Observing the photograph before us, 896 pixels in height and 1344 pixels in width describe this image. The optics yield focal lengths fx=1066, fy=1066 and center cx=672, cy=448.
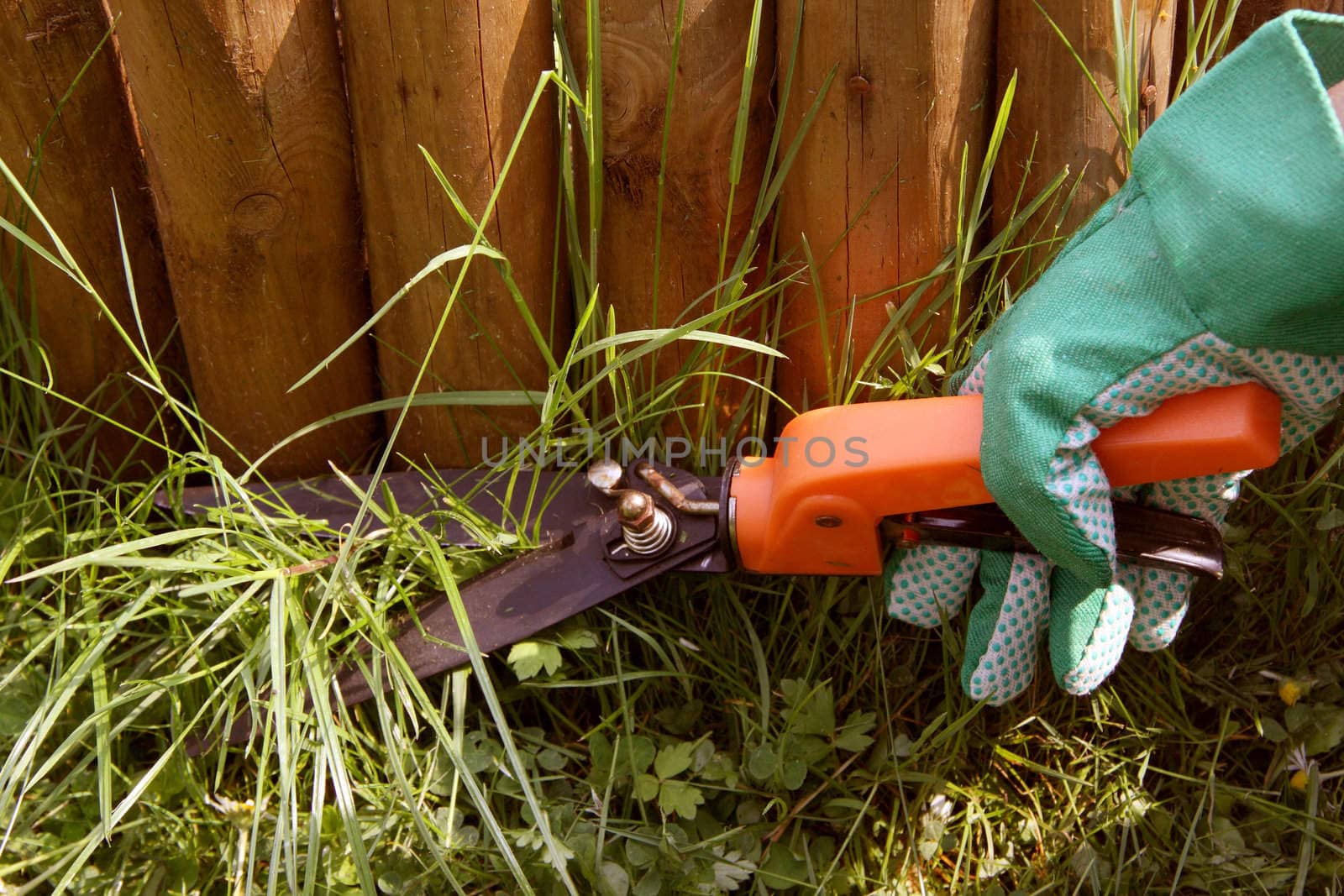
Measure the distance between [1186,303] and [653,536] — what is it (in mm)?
612

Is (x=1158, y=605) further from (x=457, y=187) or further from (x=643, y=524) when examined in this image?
(x=457, y=187)

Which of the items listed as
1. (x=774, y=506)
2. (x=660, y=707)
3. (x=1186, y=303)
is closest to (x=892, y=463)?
(x=774, y=506)

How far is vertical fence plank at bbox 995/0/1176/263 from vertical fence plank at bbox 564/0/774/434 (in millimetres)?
298

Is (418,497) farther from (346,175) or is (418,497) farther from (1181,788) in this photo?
(1181,788)

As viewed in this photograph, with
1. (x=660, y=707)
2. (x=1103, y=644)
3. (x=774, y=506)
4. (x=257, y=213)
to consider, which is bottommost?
(x=660, y=707)

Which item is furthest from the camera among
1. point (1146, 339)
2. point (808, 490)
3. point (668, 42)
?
point (668, 42)

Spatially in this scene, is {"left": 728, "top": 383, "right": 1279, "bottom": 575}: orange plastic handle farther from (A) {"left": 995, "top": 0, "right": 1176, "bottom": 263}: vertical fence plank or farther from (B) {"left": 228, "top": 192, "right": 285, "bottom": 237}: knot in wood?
(B) {"left": 228, "top": 192, "right": 285, "bottom": 237}: knot in wood

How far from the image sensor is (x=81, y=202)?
1.39m

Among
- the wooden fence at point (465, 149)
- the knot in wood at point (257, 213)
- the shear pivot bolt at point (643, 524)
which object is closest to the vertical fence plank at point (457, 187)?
the wooden fence at point (465, 149)

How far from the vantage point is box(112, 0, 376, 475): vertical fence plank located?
124cm

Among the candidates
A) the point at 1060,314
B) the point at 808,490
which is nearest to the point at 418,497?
the point at 808,490

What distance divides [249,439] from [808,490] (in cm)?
84

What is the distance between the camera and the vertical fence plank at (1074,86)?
48.9 inches

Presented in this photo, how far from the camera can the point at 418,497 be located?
1.40 m
